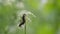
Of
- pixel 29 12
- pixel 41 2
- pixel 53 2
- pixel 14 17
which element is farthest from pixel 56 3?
pixel 14 17

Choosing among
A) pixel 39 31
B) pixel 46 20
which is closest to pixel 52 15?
pixel 46 20

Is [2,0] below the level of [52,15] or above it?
above

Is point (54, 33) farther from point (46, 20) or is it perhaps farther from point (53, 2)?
point (53, 2)

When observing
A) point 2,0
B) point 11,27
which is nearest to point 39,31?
point 11,27

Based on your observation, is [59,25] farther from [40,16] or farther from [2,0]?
[2,0]

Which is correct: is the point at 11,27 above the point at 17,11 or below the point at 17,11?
below

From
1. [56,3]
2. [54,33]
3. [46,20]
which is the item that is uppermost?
[56,3]
